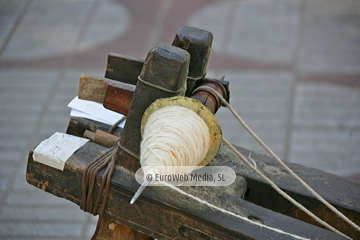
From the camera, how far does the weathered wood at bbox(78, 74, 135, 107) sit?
138 centimetres

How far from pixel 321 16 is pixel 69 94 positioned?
2549 mm

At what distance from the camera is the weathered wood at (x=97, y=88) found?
1.38 meters

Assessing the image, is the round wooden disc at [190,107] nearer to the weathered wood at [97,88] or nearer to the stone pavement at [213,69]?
the weathered wood at [97,88]

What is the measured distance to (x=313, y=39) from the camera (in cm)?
403

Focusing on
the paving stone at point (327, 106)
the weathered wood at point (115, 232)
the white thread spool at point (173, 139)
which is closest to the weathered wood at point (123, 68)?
the white thread spool at point (173, 139)

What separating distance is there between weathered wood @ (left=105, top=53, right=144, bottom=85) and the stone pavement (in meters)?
1.36

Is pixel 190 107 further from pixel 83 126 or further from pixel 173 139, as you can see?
pixel 83 126

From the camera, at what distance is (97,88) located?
1.43 m

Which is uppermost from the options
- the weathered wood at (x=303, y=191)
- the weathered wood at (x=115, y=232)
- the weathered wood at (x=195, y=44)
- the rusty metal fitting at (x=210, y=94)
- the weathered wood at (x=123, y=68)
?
the weathered wood at (x=195, y=44)

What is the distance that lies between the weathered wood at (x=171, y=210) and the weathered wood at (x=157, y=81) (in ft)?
0.52

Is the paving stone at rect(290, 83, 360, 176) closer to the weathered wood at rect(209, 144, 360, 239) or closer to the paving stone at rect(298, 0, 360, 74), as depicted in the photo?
the paving stone at rect(298, 0, 360, 74)

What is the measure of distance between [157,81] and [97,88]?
30cm

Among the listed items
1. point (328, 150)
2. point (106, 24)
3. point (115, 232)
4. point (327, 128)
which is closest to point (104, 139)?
point (115, 232)

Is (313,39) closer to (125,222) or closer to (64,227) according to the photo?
(64,227)
